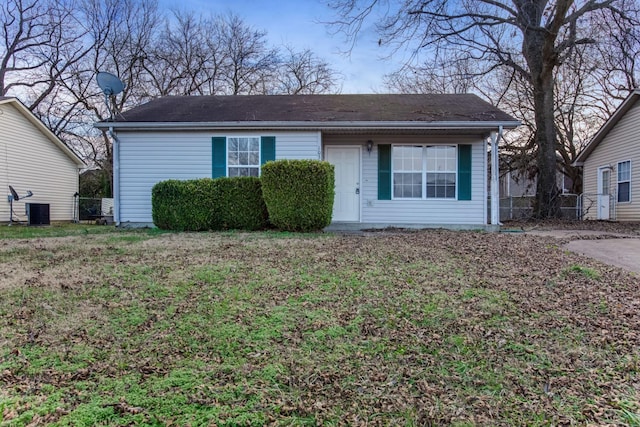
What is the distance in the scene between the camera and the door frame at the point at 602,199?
14125 mm

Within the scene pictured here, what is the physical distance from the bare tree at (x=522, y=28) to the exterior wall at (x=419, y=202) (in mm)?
4335

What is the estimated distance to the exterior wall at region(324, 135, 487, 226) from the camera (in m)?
9.40

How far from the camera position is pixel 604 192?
14.8 metres

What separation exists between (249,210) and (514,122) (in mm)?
6205

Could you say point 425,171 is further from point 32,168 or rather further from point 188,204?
point 32,168

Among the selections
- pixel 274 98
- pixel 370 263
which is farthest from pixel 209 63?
pixel 370 263

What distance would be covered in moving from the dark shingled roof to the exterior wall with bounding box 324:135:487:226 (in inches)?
23.2

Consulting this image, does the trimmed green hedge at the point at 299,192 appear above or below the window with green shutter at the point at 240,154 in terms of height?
below

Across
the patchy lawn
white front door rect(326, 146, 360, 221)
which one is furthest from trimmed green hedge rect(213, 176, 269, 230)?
the patchy lawn

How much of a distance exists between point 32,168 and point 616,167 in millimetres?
21732

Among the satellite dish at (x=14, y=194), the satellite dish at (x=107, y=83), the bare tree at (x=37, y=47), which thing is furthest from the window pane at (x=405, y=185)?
the bare tree at (x=37, y=47)

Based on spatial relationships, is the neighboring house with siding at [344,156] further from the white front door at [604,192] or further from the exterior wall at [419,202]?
the white front door at [604,192]

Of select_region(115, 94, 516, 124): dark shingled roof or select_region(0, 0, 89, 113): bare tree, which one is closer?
select_region(115, 94, 516, 124): dark shingled roof

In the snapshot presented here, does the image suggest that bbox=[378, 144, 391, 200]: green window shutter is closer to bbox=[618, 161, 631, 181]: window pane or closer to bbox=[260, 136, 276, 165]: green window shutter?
bbox=[260, 136, 276, 165]: green window shutter
